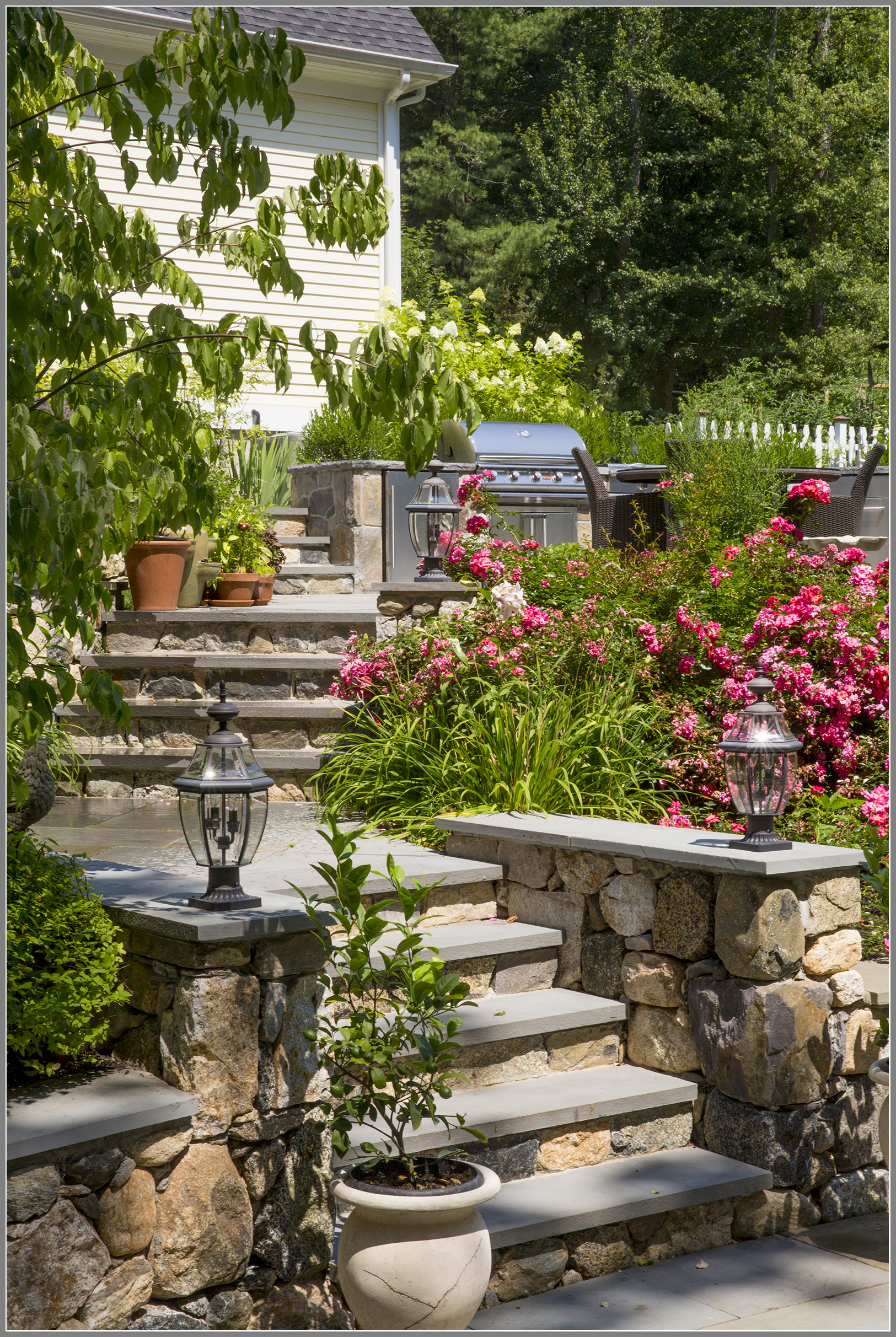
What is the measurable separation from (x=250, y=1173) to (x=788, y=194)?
1970 centimetres

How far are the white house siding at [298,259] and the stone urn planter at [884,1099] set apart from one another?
7.67 meters

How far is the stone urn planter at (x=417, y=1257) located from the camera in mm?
2426

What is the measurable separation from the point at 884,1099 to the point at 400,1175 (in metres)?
1.58

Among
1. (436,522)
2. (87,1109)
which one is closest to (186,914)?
(87,1109)

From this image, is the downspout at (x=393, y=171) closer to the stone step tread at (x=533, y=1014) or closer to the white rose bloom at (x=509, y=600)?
the white rose bloom at (x=509, y=600)

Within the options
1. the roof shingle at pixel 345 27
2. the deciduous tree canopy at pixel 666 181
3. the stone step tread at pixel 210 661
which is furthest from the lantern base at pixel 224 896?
the deciduous tree canopy at pixel 666 181

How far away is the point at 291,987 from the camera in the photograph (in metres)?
2.77

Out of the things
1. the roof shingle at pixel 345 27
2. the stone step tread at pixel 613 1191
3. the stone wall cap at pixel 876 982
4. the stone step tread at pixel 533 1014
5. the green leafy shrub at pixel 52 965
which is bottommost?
the stone step tread at pixel 613 1191

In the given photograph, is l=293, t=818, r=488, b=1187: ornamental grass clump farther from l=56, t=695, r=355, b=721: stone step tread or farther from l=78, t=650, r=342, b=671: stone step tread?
l=78, t=650, r=342, b=671: stone step tread

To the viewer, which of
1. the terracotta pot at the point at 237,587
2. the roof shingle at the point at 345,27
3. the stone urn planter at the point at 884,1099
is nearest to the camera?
the stone urn planter at the point at 884,1099

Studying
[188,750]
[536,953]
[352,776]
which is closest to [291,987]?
[536,953]

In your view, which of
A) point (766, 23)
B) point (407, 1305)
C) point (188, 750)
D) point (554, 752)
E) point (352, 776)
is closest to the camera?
point (407, 1305)

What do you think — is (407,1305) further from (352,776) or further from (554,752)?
(352,776)

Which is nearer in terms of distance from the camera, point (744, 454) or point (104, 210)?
point (104, 210)
